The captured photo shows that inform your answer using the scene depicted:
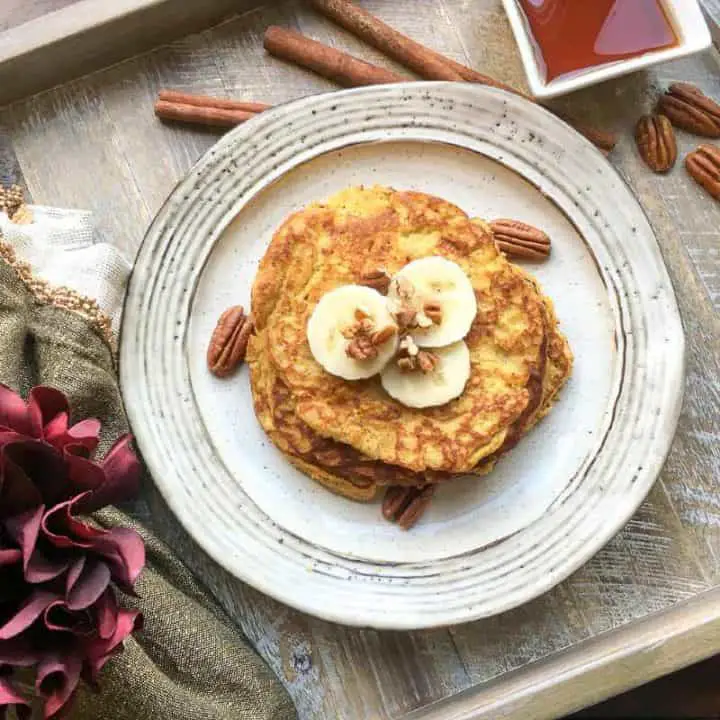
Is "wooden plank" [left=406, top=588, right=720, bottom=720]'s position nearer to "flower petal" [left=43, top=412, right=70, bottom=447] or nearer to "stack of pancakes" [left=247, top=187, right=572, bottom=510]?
"stack of pancakes" [left=247, top=187, right=572, bottom=510]

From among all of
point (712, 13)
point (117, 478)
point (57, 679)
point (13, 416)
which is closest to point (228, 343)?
point (117, 478)

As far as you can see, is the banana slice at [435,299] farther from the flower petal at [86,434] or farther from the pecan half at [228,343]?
the flower petal at [86,434]

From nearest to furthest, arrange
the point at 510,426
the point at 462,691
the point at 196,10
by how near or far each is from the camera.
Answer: the point at 510,426 → the point at 462,691 → the point at 196,10

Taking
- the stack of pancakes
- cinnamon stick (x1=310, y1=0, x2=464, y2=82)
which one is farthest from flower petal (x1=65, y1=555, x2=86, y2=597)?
cinnamon stick (x1=310, y1=0, x2=464, y2=82)

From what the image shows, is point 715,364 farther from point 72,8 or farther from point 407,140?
point 72,8

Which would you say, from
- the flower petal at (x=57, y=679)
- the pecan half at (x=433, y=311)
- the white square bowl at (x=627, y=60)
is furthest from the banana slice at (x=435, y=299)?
the flower petal at (x=57, y=679)

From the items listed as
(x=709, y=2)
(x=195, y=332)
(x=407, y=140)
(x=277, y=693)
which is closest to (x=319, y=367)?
(x=195, y=332)
